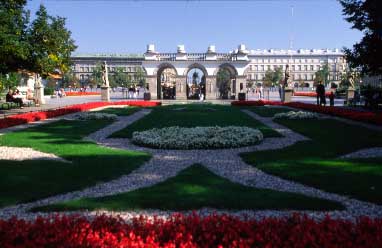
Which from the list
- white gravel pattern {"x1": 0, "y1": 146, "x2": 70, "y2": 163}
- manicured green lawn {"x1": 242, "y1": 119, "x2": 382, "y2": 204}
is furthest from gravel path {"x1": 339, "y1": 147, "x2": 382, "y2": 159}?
white gravel pattern {"x1": 0, "y1": 146, "x2": 70, "y2": 163}

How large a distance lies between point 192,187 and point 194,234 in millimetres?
Answer: 3461

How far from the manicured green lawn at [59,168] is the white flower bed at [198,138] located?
53.3 inches

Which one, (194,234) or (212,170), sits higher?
(194,234)

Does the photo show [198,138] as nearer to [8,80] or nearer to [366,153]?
[366,153]

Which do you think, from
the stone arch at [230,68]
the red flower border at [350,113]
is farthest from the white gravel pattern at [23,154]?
the stone arch at [230,68]

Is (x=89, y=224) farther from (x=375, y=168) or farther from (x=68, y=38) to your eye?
(x=68, y=38)

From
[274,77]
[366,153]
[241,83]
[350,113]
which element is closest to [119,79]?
[274,77]

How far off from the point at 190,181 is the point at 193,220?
3.76 meters

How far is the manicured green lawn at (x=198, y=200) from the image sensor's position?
7.17 metres

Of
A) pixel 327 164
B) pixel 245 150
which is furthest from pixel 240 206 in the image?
pixel 245 150

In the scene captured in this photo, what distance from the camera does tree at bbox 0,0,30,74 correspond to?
1981 centimetres

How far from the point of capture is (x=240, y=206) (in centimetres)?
717

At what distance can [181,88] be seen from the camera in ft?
177

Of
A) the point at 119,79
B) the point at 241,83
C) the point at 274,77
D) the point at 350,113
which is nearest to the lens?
the point at 350,113
